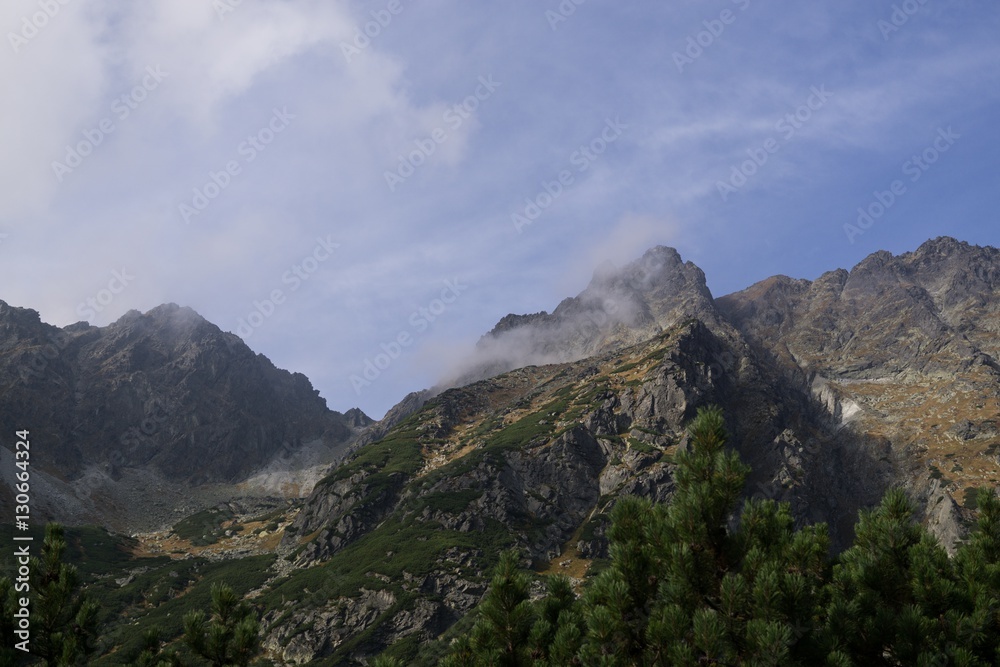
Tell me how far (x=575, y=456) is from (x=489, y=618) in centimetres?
14617

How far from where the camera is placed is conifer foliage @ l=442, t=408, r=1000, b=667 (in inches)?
567

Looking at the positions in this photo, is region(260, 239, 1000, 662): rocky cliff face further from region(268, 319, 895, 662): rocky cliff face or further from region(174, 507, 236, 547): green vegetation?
region(174, 507, 236, 547): green vegetation

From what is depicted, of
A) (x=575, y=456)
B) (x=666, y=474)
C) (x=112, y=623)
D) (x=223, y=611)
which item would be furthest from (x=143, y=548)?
(x=223, y=611)

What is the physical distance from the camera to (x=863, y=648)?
16594mm

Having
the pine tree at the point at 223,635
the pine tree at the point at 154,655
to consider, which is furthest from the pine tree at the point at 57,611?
the pine tree at the point at 223,635

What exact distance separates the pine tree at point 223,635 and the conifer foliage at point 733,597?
5.76 meters

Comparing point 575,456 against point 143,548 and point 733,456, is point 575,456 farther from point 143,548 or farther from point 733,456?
point 733,456

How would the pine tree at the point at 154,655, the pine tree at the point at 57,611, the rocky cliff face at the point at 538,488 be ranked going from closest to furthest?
the pine tree at the point at 57,611 < the pine tree at the point at 154,655 < the rocky cliff face at the point at 538,488

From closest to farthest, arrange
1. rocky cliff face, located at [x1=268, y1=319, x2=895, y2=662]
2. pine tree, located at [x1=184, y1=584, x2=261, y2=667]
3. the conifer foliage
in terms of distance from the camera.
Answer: the conifer foliage, pine tree, located at [x1=184, y1=584, x2=261, y2=667], rocky cliff face, located at [x1=268, y1=319, x2=895, y2=662]

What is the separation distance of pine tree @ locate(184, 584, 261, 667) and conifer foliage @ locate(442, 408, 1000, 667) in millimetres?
5758

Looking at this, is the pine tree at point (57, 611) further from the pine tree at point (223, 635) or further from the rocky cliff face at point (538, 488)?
the rocky cliff face at point (538, 488)

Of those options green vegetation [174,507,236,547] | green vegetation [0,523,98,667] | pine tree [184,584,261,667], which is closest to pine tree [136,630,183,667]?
pine tree [184,584,261,667]

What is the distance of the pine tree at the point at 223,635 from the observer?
61.9 feet

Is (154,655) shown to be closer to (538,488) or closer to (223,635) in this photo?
(223,635)
